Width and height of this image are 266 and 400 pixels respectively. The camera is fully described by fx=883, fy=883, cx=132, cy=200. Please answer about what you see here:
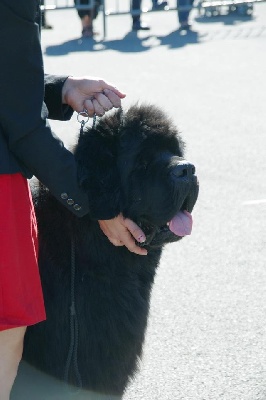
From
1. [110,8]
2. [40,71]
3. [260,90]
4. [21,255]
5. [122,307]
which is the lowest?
[110,8]

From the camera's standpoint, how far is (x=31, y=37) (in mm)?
2543

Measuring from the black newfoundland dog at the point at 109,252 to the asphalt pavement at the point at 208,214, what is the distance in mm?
247

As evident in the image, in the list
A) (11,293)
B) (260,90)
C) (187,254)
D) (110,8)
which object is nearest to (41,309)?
(11,293)

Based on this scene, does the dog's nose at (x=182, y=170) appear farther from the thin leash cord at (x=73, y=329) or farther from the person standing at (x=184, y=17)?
the person standing at (x=184, y=17)

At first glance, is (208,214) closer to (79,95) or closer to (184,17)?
(79,95)

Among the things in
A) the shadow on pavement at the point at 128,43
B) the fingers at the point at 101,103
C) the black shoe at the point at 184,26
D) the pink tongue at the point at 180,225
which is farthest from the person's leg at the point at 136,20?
the pink tongue at the point at 180,225

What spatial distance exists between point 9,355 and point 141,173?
2.40 feet

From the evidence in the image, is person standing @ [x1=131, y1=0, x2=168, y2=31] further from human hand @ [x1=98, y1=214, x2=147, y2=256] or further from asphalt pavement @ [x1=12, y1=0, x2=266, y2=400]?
human hand @ [x1=98, y1=214, x2=147, y2=256]

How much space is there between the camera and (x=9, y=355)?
2803mm

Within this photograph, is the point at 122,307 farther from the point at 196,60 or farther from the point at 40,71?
the point at 196,60

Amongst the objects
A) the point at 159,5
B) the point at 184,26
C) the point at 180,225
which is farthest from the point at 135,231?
the point at 159,5

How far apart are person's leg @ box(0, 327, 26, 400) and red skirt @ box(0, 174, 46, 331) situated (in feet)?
0.35

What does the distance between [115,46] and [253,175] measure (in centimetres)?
677

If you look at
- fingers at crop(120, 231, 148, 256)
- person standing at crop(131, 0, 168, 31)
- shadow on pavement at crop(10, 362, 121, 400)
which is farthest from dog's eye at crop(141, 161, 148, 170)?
person standing at crop(131, 0, 168, 31)
